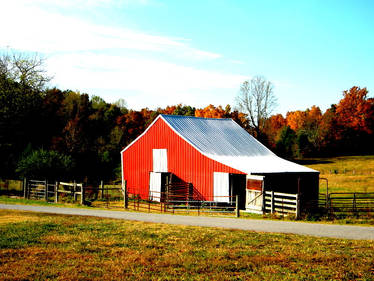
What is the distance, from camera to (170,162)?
3288 cm

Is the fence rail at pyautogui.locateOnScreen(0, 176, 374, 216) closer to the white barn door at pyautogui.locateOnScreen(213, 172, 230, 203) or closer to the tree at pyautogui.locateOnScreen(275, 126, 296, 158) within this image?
the white barn door at pyautogui.locateOnScreen(213, 172, 230, 203)

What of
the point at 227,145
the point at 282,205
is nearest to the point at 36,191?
the point at 227,145

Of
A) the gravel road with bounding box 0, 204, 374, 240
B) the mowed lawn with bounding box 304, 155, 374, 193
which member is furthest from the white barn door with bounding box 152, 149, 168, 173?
the mowed lawn with bounding box 304, 155, 374, 193

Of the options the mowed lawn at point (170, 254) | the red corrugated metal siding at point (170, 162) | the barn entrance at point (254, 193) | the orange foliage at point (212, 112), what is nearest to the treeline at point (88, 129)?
the orange foliage at point (212, 112)

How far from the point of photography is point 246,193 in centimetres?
2720

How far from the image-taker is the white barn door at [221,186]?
28453mm

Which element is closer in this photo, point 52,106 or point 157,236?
point 157,236

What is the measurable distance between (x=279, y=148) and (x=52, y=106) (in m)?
40.3

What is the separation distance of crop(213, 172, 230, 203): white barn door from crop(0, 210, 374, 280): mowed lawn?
1125 cm

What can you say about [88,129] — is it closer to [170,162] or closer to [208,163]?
[170,162]

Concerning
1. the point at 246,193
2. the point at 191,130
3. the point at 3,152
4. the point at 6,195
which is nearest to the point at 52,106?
the point at 3,152

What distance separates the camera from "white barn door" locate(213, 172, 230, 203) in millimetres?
28453

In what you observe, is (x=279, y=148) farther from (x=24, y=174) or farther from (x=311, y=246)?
(x=311, y=246)

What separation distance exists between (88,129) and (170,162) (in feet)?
140
